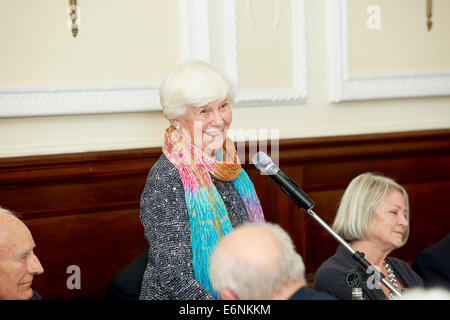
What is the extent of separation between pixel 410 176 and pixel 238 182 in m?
2.05

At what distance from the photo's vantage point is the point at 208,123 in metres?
2.60

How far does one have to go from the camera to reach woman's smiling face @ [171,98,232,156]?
259 centimetres

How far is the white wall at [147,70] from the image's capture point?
343cm

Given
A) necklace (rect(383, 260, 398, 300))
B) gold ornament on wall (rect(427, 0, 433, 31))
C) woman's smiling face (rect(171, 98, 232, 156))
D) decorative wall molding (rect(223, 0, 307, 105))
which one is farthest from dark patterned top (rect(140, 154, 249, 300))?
gold ornament on wall (rect(427, 0, 433, 31))

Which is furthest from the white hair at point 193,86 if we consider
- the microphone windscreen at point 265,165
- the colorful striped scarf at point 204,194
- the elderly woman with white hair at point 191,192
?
the microphone windscreen at point 265,165

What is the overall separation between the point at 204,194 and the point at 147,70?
136 centimetres

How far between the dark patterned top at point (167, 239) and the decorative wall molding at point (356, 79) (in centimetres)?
183

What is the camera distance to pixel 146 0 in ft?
12.1

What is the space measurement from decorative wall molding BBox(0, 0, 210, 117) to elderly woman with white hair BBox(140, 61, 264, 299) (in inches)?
39.6

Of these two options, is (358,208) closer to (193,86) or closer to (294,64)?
(193,86)

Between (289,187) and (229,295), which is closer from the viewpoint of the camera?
(229,295)

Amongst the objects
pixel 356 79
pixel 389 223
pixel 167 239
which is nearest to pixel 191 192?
pixel 167 239

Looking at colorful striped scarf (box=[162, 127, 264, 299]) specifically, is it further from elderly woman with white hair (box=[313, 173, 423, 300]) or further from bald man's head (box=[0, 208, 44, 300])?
bald man's head (box=[0, 208, 44, 300])

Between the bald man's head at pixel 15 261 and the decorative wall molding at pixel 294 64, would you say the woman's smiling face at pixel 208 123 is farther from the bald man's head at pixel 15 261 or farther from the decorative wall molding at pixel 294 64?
the decorative wall molding at pixel 294 64
